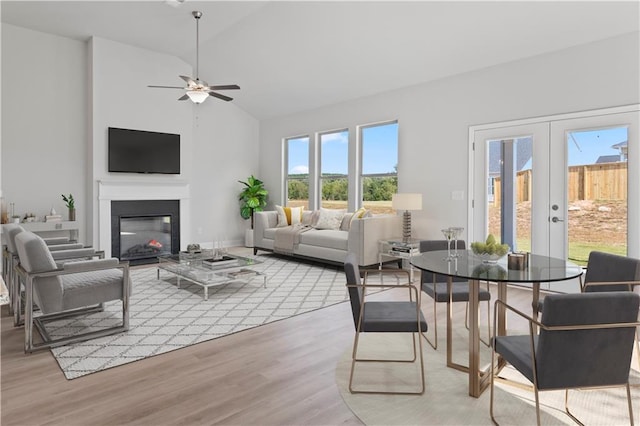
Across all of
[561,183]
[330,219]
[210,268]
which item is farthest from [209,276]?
[561,183]

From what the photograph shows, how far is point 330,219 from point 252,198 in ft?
7.72

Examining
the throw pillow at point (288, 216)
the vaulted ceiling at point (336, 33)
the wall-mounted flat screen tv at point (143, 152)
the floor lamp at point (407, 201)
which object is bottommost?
the throw pillow at point (288, 216)

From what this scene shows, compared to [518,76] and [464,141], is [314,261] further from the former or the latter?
[518,76]

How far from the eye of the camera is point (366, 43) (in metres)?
5.63

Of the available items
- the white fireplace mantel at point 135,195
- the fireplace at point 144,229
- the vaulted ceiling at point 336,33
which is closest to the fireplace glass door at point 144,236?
the fireplace at point 144,229

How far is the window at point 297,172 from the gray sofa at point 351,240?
1.53 m

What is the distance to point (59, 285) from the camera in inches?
123

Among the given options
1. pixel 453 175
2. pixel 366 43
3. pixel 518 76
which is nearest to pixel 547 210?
pixel 453 175

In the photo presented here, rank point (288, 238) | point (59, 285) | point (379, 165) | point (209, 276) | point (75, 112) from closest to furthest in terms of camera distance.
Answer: point (59, 285), point (209, 276), point (75, 112), point (288, 238), point (379, 165)

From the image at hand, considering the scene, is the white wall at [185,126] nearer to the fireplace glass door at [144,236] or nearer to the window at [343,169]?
the fireplace glass door at [144,236]

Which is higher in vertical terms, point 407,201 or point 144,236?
point 407,201

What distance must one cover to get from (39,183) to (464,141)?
644 cm

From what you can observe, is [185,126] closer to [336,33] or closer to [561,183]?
[336,33]

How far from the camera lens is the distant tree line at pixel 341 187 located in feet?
22.9
